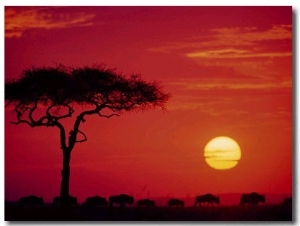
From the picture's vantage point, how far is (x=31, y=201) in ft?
30.2

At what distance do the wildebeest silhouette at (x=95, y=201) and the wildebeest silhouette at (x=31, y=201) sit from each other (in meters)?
0.48

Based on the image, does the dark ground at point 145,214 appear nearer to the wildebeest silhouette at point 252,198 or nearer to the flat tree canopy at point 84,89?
the wildebeest silhouette at point 252,198

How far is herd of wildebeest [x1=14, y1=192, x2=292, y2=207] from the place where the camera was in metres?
9.19

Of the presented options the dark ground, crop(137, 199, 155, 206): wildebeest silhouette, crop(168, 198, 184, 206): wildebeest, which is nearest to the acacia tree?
the dark ground

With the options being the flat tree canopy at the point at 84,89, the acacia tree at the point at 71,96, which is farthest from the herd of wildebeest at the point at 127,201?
the flat tree canopy at the point at 84,89

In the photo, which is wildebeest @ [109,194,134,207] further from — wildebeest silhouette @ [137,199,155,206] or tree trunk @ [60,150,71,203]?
tree trunk @ [60,150,71,203]

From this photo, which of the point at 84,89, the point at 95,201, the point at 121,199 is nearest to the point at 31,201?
the point at 95,201

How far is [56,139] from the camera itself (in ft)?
31.0

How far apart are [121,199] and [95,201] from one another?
0.29 meters

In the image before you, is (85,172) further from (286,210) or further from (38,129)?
(286,210)

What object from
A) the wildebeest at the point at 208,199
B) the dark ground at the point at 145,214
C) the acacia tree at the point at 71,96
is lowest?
the dark ground at the point at 145,214

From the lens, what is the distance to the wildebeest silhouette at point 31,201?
9.20 meters

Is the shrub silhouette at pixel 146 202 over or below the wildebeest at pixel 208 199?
below

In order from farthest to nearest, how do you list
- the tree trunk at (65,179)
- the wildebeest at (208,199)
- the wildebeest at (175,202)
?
the tree trunk at (65,179) → the wildebeest at (175,202) → the wildebeest at (208,199)
